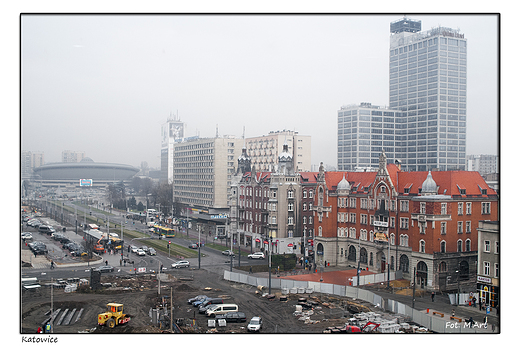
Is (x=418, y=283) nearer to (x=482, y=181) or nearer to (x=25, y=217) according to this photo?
(x=482, y=181)

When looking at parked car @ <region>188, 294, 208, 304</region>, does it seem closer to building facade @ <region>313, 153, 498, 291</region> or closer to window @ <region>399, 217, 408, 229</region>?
building facade @ <region>313, 153, 498, 291</region>

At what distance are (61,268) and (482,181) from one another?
2722 inches

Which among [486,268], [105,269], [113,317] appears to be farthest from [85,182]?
[486,268]

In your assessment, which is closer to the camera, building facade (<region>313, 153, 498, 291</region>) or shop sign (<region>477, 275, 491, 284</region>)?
shop sign (<region>477, 275, 491, 284</region>)

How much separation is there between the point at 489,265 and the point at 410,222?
1693cm

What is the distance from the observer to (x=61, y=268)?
86.8 metres

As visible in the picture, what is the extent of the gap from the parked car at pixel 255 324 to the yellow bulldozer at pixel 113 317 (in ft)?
44.3

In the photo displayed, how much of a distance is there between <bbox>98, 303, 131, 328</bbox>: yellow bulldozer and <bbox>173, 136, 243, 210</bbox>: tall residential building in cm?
11345

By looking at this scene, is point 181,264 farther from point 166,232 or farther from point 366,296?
point 166,232

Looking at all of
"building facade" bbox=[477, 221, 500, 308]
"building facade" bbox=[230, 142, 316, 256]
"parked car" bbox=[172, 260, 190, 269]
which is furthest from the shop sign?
"parked car" bbox=[172, 260, 190, 269]

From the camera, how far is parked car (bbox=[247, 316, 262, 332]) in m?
52.2

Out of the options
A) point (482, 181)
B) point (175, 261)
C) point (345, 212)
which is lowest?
point (175, 261)

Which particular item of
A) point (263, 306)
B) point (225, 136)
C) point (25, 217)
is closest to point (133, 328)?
point (263, 306)

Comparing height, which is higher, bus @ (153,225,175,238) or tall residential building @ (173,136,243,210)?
tall residential building @ (173,136,243,210)
